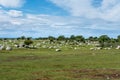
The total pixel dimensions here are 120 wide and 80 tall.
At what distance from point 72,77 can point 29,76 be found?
4.00 m

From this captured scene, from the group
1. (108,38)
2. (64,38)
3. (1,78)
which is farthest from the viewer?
(64,38)

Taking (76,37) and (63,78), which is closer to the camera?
(63,78)

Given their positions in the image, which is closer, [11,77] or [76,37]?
[11,77]

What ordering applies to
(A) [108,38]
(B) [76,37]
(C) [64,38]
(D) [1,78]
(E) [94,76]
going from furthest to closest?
(C) [64,38]
(B) [76,37]
(A) [108,38]
(E) [94,76]
(D) [1,78]

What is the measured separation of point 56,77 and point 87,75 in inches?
139

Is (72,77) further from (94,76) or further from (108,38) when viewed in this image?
(108,38)

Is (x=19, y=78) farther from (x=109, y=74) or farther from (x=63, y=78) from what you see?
(x=109, y=74)

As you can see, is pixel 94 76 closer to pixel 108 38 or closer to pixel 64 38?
pixel 108 38

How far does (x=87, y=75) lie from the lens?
2992 cm

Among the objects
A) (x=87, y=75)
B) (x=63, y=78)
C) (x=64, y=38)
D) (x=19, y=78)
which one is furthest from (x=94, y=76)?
(x=64, y=38)

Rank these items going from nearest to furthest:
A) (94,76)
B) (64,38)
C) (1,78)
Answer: (1,78)
(94,76)
(64,38)

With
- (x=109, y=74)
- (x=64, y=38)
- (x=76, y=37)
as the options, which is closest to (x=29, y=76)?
(x=109, y=74)

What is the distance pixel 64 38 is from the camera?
198500mm

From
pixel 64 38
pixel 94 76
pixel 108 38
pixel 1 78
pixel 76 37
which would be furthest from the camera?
pixel 64 38
